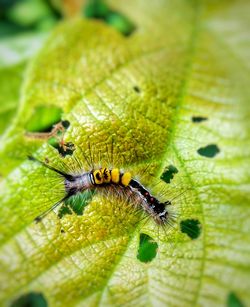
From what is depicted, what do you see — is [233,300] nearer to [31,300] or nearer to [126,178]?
[126,178]

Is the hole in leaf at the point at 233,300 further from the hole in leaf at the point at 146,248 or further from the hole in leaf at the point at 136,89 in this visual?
the hole in leaf at the point at 136,89

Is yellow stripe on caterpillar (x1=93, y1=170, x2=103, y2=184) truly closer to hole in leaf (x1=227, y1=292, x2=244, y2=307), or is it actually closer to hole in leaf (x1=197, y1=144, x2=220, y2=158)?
hole in leaf (x1=197, y1=144, x2=220, y2=158)

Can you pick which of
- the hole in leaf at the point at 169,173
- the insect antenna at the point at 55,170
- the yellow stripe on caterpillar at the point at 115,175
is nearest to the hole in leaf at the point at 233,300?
the hole in leaf at the point at 169,173

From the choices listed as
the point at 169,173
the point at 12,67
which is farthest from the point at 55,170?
the point at 12,67

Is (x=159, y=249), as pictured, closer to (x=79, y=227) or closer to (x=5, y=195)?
(x=79, y=227)

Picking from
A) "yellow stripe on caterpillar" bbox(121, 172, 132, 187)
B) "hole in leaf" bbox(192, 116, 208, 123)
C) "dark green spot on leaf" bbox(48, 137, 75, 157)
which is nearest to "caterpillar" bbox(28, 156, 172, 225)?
"yellow stripe on caterpillar" bbox(121, 172, 132, 187)

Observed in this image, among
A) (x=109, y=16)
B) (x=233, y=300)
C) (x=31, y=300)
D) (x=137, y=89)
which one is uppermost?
(x=109, y=16)

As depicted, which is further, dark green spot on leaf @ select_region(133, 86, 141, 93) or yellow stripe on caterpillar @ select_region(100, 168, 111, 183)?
dark green spot on leaf @ select_region(133, 86, 141, 93)
